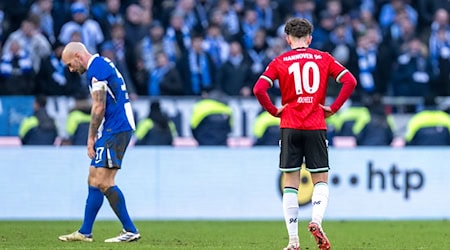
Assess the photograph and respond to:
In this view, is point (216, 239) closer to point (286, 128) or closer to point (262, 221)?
point (286, 128)

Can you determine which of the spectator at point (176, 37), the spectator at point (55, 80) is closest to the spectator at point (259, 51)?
the spectator at point (176, 37)

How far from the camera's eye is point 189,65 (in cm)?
2191

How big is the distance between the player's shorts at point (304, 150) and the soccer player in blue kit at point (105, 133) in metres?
2.20

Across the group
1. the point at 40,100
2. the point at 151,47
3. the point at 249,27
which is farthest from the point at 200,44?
the point at 40,100

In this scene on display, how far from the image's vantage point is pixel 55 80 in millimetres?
20891

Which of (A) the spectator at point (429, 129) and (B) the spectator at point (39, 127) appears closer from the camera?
(B) the spectator at point (39, 127)

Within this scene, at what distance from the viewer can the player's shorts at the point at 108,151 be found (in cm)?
1255

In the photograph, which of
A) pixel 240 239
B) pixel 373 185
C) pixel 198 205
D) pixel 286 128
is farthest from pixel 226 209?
pixel 286 128

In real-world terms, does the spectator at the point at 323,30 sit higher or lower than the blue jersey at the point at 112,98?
higher

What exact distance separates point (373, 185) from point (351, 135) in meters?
1.55

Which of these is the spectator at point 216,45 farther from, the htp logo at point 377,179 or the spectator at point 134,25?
the htp logo at point 377,179

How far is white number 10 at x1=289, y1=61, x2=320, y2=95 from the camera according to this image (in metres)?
11.0

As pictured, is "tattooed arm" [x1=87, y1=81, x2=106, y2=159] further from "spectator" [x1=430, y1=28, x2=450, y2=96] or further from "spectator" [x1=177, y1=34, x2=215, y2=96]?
"spectator" [x1=430, y1=28, x2=450, y2=96]

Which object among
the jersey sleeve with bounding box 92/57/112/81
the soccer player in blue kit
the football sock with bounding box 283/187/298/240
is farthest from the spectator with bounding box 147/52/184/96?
the football sock with bounding box 283/187/298/240
